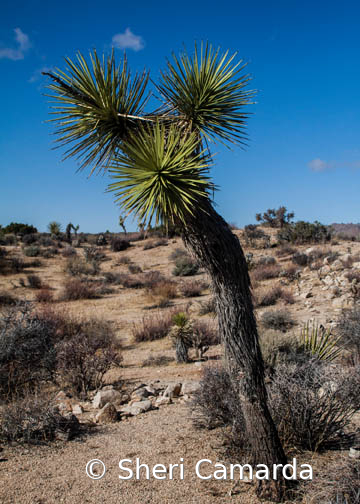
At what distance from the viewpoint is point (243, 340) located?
11.3ft

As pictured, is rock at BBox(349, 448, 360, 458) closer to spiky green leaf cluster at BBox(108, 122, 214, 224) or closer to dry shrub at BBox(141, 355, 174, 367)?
spiky green leaf cluster at BBox(108, 122, 214, 224)

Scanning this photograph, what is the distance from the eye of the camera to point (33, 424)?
463 cm

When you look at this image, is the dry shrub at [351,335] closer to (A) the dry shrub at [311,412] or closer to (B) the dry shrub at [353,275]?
(A) the dry shrub at [311,412]

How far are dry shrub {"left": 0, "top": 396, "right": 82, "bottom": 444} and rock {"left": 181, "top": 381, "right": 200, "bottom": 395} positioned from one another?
7.66ft

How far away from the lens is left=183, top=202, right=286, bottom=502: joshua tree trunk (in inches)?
→ 130

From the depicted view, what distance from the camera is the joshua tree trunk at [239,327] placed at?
10.8 ft

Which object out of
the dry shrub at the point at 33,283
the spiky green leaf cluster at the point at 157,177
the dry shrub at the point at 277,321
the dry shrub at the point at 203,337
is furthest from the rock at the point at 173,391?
the dry shrub at the point at 33,283

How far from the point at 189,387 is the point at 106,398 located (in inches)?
60.4

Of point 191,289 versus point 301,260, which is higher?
point 301,260

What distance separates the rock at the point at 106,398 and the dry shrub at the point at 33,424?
1190mm

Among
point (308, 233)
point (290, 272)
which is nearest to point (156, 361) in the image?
point (290, 272)

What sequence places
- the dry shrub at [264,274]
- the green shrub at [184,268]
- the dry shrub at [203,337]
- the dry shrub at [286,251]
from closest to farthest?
1. the dry shrub at [203,337]
2. the dry shrub at [264,274]
3. the green shrub at [184,268]
4. the dry shrub at [286,251]

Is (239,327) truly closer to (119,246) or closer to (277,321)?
(277,321)

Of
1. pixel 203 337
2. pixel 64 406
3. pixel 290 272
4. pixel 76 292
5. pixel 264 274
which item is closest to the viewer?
pixel 64 406
